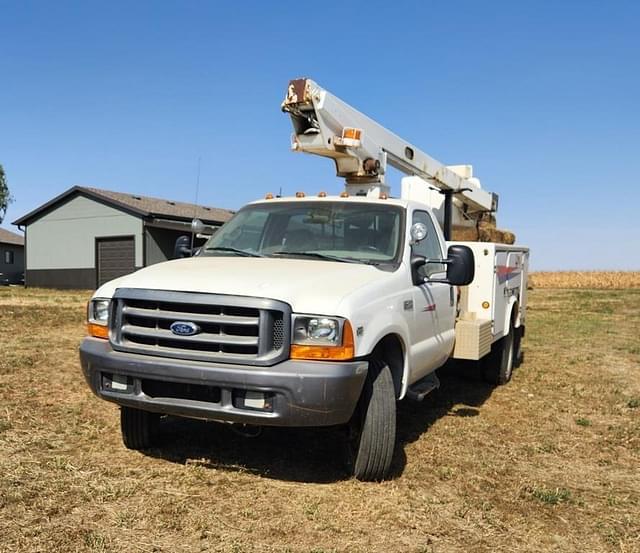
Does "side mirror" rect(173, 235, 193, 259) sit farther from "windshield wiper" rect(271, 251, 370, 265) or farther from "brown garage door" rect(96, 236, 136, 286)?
"brown garage door" rect(96, 236, 136, 286)

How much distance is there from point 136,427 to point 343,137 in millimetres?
3821

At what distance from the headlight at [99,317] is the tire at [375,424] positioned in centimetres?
184

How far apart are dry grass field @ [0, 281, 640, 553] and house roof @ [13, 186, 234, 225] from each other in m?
20.5

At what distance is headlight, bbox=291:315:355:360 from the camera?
3.74 meters

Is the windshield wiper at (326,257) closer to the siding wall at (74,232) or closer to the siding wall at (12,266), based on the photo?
the siding wall at (74,232)

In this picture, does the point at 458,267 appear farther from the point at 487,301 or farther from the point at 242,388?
the point at 487,301

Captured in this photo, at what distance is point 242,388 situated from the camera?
3.69 meters

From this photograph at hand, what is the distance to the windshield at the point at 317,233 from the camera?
16.4ft

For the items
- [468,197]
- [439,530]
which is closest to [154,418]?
[439,530]

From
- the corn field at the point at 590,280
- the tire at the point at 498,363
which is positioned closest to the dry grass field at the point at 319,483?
the tire at the point at 498,363

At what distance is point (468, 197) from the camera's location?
10.8 meters

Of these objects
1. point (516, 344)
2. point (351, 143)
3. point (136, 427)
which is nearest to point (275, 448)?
point (136, 427)

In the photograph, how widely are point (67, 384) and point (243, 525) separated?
424 centimetres

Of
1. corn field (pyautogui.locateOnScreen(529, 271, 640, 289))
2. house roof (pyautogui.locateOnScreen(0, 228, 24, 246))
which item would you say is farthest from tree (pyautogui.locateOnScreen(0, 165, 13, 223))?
corn field (pyautogui.locateOnScreen(529, 271, 640, 289))
